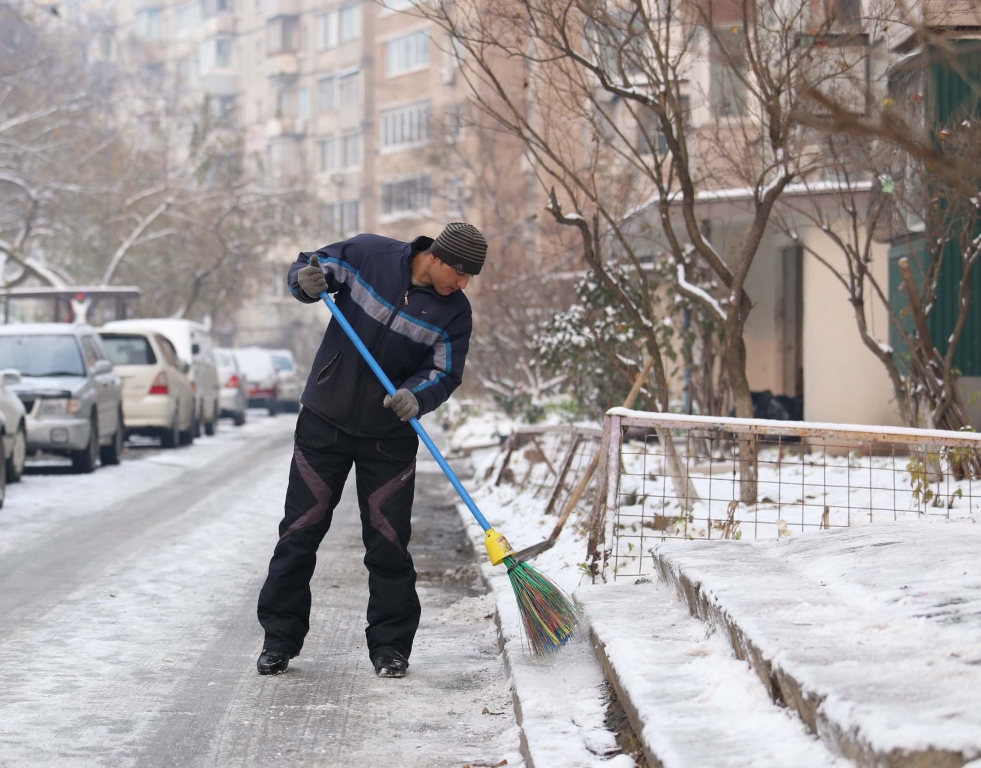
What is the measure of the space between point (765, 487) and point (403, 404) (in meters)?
5.91

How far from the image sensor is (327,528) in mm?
5863

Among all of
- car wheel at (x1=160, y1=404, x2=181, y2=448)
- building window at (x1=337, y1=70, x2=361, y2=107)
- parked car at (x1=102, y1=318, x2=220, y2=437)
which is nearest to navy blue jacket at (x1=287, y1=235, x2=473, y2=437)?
car wheel at (x1=160, y1=404, x2=181, y2=448)

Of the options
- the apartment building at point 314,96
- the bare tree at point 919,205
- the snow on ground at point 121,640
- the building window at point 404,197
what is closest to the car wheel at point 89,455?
the snow on ground at point 121,640

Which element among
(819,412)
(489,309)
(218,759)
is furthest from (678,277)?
(489,309)

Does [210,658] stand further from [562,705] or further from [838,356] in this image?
[838,356]

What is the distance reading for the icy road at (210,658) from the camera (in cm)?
481

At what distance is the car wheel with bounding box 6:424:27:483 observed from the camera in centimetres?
1362

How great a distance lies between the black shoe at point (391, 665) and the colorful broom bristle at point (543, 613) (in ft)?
1.72

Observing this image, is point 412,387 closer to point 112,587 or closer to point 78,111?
point 112,587

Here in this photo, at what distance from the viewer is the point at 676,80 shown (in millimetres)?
9672

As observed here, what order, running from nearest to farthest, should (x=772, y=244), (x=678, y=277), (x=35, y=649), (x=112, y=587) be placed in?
1. (x=35, y=649)
2. (x=112, y=587)
3. (x=678, y=277)
4. (x=772, y=244)

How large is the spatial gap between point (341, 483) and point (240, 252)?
34209 mm

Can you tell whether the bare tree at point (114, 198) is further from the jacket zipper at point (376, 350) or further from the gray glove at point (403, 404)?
the gray glove at point (403, 404)

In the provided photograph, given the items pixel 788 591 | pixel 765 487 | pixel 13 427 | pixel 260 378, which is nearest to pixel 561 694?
pixel 788 591
